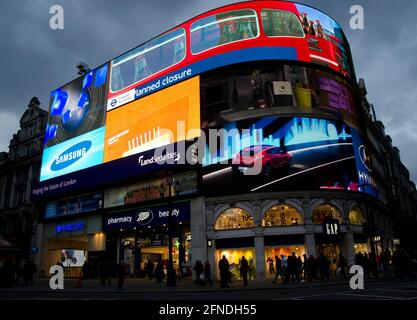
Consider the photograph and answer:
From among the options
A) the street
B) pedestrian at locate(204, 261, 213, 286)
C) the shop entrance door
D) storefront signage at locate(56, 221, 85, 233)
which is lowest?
the street

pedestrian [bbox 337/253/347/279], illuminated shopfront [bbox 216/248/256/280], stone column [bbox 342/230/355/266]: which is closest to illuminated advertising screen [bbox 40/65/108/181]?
illuminated shopfront [bbox 216/248/256/280]

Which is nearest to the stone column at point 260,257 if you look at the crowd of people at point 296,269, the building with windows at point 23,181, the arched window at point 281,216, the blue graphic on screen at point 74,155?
the arched window at point 281,216

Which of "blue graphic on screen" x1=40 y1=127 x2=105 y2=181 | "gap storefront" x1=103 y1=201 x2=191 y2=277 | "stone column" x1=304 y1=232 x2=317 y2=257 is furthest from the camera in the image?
"blue graphic on screen" x1=40 y1=127 x2=105 y2=181

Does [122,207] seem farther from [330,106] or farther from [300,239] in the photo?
[330,106]

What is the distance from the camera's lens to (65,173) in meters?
39.8

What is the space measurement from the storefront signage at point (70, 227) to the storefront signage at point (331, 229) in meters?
24.4

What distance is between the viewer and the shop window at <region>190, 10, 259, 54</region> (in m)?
32.4

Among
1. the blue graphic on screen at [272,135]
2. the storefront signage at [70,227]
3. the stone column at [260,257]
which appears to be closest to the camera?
the stone column at [260,257]

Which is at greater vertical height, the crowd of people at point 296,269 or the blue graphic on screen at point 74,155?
the blue graphic on screen at point 74,155

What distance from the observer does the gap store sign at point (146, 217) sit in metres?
30.1

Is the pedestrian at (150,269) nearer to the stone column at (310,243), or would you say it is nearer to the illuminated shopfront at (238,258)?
the illuminated shopfront at (238,258)

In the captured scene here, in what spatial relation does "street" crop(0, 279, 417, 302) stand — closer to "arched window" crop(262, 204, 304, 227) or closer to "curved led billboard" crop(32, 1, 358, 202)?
"arched window" crop(262, 204, 304, 227)
